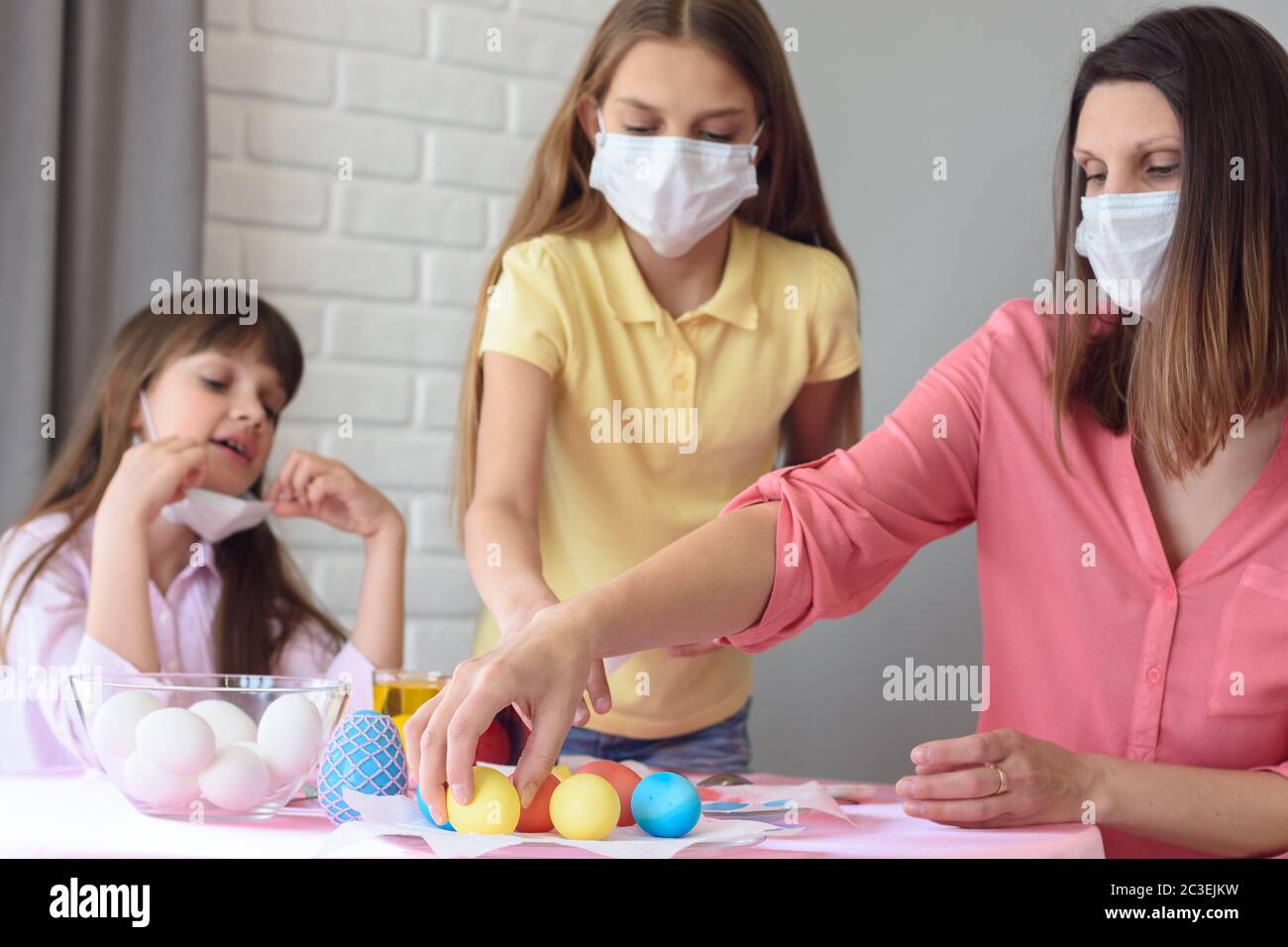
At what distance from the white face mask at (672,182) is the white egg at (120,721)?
838 millimetres

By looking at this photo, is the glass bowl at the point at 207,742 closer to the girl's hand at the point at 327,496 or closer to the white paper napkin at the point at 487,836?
the white paper napkin at the point at 487,836

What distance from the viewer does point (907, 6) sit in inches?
82.2

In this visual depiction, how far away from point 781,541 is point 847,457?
141 mm

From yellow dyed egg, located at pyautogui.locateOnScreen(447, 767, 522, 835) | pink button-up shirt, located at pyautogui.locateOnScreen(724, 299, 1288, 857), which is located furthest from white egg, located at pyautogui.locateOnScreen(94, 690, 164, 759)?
pink button-up shirt, located at pyautogui.locateOnScreen(724, 299, 1288, 857)

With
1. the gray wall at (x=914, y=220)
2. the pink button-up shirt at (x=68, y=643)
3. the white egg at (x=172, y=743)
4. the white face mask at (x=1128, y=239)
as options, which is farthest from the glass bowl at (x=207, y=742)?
the gray wall at (x=914, y=220)

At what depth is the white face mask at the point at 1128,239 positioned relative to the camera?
1.13 metres

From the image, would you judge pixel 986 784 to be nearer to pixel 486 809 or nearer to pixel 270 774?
pixel 486 809

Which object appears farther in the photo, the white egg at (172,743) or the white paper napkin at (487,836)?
the white egg at (172,743)

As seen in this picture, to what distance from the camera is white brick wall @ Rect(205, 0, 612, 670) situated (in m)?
2.32

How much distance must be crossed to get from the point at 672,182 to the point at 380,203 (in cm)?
106

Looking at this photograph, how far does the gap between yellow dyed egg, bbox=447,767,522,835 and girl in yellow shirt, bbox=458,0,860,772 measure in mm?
681

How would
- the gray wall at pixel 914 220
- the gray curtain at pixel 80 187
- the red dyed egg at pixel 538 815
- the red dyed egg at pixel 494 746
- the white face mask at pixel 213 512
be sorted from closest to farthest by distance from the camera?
the red dyed egg at pixel 538 815 < the red dyed egg at pixel 494 746 < the white face mask at pixel 213 512 < the gray wall at pixel 914 220 < the gray curtain at pixel 80 187
